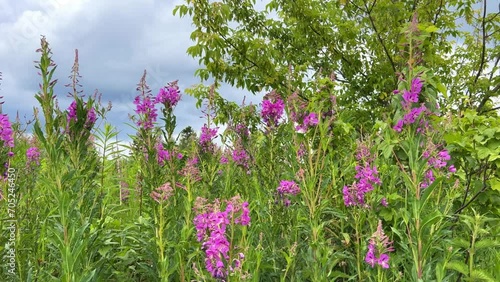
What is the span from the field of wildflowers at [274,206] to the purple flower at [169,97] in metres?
0.01

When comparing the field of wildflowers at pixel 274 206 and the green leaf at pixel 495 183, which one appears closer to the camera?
the field of wildflowers at pixel 274 206

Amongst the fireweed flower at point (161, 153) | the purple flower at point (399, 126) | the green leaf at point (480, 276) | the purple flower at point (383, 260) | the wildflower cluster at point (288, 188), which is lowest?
the green leaf at point (480, 276)

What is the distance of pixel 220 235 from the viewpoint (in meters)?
2.53

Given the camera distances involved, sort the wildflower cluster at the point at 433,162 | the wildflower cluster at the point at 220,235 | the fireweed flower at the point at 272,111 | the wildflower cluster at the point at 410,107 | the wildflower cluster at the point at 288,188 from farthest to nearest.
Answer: the fireweed flower at the point at 272,111 → the wildflower cluster at the point at 433,162 → the wildflower cluster at the point at 288,188 → the wildflower cluster at the point at 410,107 → the wildflower cluster at the point at 220,235

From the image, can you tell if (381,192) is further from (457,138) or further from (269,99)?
(269,99)

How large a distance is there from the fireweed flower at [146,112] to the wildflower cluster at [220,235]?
4.84ft

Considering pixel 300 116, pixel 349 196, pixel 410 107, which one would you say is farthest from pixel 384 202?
pixel 300 116

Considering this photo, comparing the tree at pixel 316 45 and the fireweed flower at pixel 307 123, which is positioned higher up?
the tree at pixel 316 45

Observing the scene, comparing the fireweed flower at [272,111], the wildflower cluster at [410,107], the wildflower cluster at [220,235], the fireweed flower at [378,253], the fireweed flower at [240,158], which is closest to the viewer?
the wildflower cluster at [220,235]

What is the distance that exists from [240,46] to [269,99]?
3.40 meters

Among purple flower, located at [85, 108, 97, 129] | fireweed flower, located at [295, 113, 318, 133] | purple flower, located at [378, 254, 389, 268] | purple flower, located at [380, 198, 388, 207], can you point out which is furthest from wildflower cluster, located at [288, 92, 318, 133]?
purple flower, located at [85, 108, 97, 129]

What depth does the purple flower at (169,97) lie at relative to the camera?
4105 mm

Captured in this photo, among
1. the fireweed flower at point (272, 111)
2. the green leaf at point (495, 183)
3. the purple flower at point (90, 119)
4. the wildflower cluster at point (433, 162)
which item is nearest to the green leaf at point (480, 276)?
the wildflower cluster at point (433, 162)

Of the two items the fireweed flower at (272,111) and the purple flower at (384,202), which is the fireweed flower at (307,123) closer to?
the fireweed flower at (272,111)
